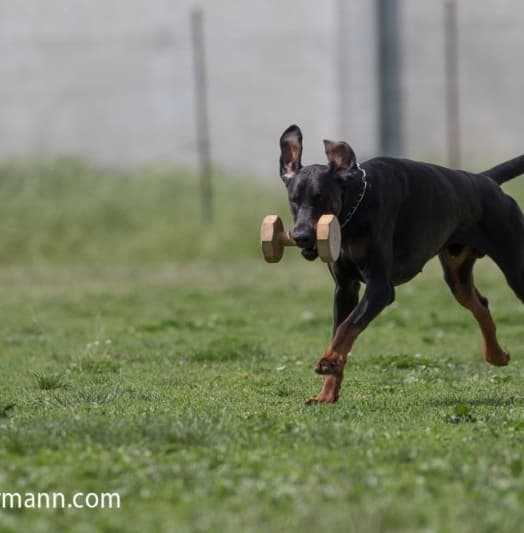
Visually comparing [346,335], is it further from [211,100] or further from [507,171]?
[211,100]

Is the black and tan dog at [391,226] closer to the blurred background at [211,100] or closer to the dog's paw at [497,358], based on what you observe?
the dog's paw at [497,358]

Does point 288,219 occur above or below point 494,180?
below

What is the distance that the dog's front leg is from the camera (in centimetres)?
686

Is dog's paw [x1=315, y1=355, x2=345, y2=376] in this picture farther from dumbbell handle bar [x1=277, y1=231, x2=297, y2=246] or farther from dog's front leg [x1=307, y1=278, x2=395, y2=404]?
dumbbell handle bar [x1=277, y1=231, x2=297, y2=246]

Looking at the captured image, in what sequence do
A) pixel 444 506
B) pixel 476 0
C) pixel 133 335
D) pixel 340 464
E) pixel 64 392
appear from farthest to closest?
pixel 476 0
pixel 133 335
pixel 64 392
pixel 340 464
pixel 444 506

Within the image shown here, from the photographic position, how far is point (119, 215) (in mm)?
20078

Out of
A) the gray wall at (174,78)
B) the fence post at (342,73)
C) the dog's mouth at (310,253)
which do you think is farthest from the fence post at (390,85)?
the dog's mouth at (310,253)

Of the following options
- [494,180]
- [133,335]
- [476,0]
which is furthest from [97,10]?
[494,180]

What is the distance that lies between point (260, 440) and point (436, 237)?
8.51ft

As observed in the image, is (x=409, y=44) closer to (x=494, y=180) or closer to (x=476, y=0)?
(x=476, y=0)

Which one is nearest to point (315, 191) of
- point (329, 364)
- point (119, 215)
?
point (329, 364)

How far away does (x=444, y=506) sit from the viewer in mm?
4504

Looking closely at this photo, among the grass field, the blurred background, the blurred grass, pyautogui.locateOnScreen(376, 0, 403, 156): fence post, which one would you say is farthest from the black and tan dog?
pyautogui.locateOnScreen(376, 0, 403, 156): fence post

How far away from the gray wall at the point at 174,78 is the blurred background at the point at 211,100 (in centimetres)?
2
